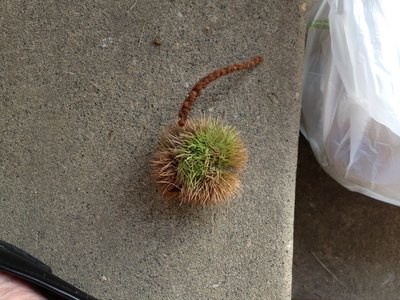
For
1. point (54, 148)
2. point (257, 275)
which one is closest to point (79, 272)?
point (54, 148)

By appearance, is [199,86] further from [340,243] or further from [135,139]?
[340,243]

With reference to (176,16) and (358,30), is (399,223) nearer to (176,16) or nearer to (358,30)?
(358,30)

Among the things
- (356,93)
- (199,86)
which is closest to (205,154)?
(199,86)

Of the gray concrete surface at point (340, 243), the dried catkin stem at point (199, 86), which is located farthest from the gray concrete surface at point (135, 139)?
the gray concrete surface at point (340, 243)

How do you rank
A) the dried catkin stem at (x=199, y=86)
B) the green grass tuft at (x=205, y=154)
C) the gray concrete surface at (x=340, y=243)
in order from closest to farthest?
the green grass tuft at (x=205, y=154), the dried catkin stem at (x=199, y=86), the gray concrete surface at (x=340, y=243)

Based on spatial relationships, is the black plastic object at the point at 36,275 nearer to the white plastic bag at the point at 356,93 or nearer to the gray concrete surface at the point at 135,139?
the gray concrete surface at the point at 135,139
